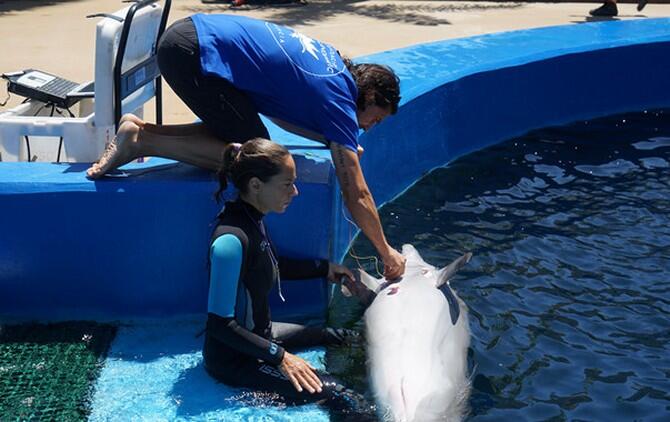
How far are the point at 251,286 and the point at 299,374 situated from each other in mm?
441

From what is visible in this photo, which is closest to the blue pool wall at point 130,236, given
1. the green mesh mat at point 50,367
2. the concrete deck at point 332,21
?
the green mesh mat at point 50,367

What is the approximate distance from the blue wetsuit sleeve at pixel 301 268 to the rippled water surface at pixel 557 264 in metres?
0.43

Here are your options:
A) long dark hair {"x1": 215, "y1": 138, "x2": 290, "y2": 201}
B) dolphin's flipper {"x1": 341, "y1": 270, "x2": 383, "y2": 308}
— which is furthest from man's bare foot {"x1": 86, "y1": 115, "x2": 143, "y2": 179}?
dolphin's flipper {"x1": 341, "y1": 270, "x2": 383, "y2": 308}

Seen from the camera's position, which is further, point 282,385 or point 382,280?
point 382,280

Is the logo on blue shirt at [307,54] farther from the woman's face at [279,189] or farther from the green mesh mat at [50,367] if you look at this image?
the green mesh mat at [50,367]

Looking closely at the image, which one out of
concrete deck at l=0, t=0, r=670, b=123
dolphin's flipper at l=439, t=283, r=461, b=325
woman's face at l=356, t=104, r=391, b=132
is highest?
woman's face at l=356, t=104, r=391, b=132

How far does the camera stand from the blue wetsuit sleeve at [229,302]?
3980 mm

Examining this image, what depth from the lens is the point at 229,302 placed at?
157 inches

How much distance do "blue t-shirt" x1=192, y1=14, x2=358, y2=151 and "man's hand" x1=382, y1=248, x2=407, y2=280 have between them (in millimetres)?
647

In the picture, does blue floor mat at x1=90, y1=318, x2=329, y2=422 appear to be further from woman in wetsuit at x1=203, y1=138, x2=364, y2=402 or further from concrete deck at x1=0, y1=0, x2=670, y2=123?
concrete deck at x1=0, y1=0, x2=670, y2=123

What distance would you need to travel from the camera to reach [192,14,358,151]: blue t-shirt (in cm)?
442

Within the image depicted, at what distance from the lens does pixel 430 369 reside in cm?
432

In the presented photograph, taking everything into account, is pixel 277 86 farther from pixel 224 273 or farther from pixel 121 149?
pixel 224 273

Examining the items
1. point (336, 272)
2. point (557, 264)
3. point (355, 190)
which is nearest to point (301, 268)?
point (336, 272)
